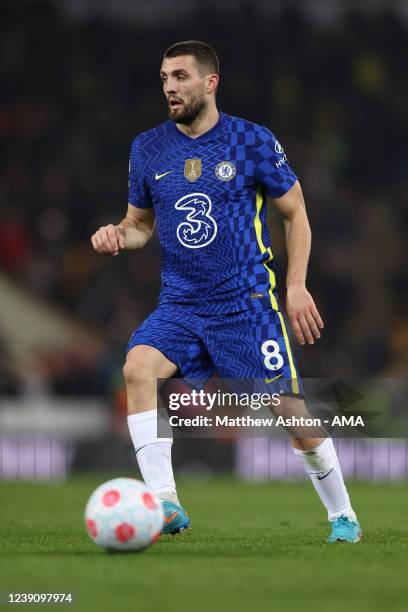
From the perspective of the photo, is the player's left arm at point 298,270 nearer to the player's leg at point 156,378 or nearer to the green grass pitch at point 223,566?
the player's leg at point 156,378

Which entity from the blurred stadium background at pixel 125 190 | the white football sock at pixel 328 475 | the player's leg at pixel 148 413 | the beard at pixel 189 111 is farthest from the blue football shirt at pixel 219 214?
the blurred stadium background at pixel 125 190

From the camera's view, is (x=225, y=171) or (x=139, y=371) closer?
(x=139, y=371)

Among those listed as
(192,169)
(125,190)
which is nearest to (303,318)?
(192,169)

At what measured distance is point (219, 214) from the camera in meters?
5.99

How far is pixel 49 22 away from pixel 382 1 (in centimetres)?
552

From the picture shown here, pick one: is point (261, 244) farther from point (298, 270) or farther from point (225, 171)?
point (225, 171)

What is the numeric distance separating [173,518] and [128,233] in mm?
1393

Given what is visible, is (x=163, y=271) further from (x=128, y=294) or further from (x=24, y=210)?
(x=24, y=210)

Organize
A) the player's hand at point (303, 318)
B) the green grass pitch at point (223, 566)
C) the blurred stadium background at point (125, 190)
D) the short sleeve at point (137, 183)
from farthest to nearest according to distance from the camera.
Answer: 1. the blurred stadium background at point (125, 190)
2. the short sleeve at point (137, 183)
3. the player's hand at point (303, 318)
4. the green grass pitch at point (223, 566)

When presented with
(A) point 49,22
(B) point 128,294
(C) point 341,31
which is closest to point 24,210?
(B) point 128,294

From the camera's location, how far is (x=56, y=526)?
7.20 meters

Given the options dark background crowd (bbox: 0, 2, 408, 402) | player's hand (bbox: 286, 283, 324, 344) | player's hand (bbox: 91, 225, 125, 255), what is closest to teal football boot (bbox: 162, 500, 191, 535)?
player's hand (bbox: 286, 283, 324, 344)

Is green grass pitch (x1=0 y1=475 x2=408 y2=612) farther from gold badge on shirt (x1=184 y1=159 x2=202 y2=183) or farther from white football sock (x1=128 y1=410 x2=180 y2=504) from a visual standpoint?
gold badge on shirt (x1=184 y1=159 x2=202 y2=183)

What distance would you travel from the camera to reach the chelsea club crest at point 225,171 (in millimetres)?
6016
